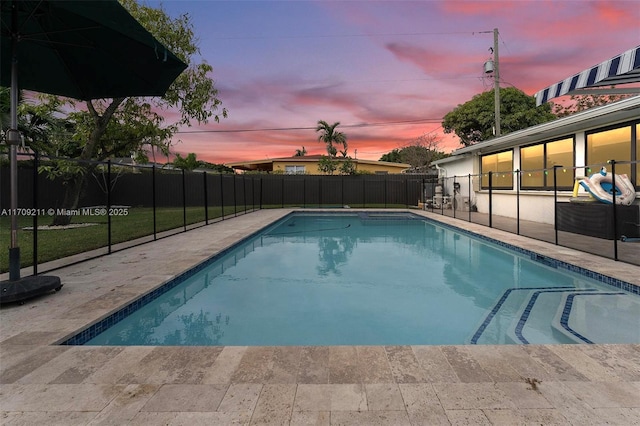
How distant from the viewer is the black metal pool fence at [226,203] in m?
6.02

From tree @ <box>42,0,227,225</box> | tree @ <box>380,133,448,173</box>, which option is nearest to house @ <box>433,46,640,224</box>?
tree @ <box>42,0,227,225</box>

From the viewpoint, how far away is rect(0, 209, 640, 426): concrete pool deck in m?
1.57

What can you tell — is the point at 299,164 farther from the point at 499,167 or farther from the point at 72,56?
the point at 72,56

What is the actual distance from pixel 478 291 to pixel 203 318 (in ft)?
11.2

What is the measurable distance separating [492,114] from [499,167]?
10691 millimetres

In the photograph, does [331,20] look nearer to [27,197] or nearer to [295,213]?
[295,213]

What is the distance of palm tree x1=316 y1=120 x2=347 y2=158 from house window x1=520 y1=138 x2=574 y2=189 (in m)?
11.7

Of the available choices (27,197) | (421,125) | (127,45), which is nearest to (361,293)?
(127,45)

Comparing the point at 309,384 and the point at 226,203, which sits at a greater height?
the point at 226,203

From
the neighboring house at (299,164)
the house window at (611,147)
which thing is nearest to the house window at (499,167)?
the house window at (611,147)

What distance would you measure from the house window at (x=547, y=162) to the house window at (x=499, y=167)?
589 millimetres

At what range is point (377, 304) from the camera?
3.91 metres

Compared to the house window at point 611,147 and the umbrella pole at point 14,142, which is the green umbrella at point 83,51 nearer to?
the umbrella pole at point 14,142

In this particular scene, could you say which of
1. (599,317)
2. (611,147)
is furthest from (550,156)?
(599,317)
